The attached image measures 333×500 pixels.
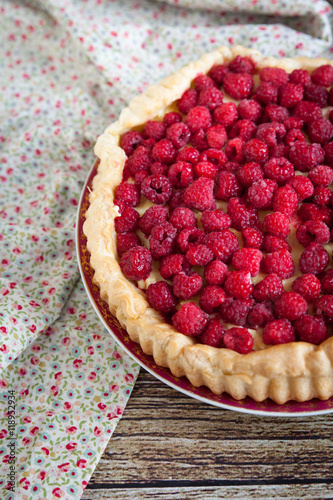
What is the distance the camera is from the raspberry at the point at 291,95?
6.43 ft

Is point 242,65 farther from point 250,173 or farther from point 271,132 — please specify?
point 250,173

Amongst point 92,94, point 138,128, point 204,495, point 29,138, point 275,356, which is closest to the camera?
point 275,356

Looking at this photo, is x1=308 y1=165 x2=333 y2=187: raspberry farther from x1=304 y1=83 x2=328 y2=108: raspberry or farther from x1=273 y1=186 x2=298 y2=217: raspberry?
x1=304 y1=83 x2=328 y2=108: raspberry

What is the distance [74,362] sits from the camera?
1.90 metres

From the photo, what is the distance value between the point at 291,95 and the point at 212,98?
334 mm

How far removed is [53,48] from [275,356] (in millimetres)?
2443

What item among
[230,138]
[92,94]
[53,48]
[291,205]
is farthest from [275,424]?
[53,48]

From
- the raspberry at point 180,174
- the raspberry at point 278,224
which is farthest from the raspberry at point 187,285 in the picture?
the raspberry at point 180,174

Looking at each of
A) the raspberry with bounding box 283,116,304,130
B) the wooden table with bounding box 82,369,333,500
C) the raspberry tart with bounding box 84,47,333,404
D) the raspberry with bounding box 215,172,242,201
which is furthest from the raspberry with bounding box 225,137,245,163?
the wooden table with bounding box 82,369,333,500

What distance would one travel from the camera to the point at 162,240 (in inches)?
66.2

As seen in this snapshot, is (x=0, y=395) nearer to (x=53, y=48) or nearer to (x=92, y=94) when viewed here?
(x=92, y=94)

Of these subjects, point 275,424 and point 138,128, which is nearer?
point 275,424

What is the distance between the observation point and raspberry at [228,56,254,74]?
83.2 inches

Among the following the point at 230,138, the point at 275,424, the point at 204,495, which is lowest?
the point at 204,495
